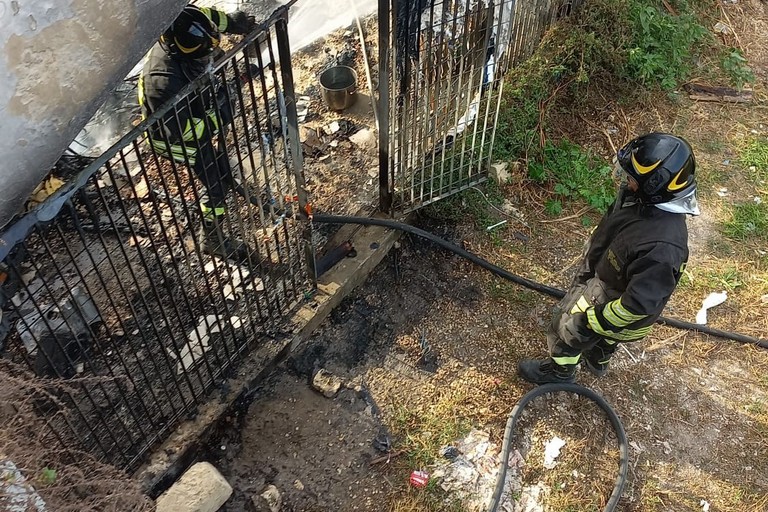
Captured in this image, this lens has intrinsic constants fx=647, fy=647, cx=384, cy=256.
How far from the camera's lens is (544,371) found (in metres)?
4.45

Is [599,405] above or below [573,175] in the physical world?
below

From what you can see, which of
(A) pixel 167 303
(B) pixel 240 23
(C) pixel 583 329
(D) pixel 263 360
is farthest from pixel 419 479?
(B) pixel 240 23

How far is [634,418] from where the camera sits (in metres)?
4.41

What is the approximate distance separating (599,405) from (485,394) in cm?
76

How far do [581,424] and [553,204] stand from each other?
1987 millimetres

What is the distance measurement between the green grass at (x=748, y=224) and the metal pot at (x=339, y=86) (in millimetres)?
3453

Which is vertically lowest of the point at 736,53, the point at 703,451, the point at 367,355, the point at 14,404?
the point at 703,451

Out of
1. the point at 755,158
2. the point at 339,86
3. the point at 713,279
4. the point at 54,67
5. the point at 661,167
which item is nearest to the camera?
the point at 54,67

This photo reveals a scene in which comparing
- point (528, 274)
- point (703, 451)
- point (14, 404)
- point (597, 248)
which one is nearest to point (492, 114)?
point (528, 274)

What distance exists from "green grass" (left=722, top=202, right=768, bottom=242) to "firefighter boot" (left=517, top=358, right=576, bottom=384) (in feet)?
7.16

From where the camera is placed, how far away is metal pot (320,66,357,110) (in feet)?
19.0

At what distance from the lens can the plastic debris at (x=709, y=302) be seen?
4.93 m

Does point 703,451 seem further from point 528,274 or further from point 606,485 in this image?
point 528,274

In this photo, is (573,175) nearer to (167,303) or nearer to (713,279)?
(713,279)
